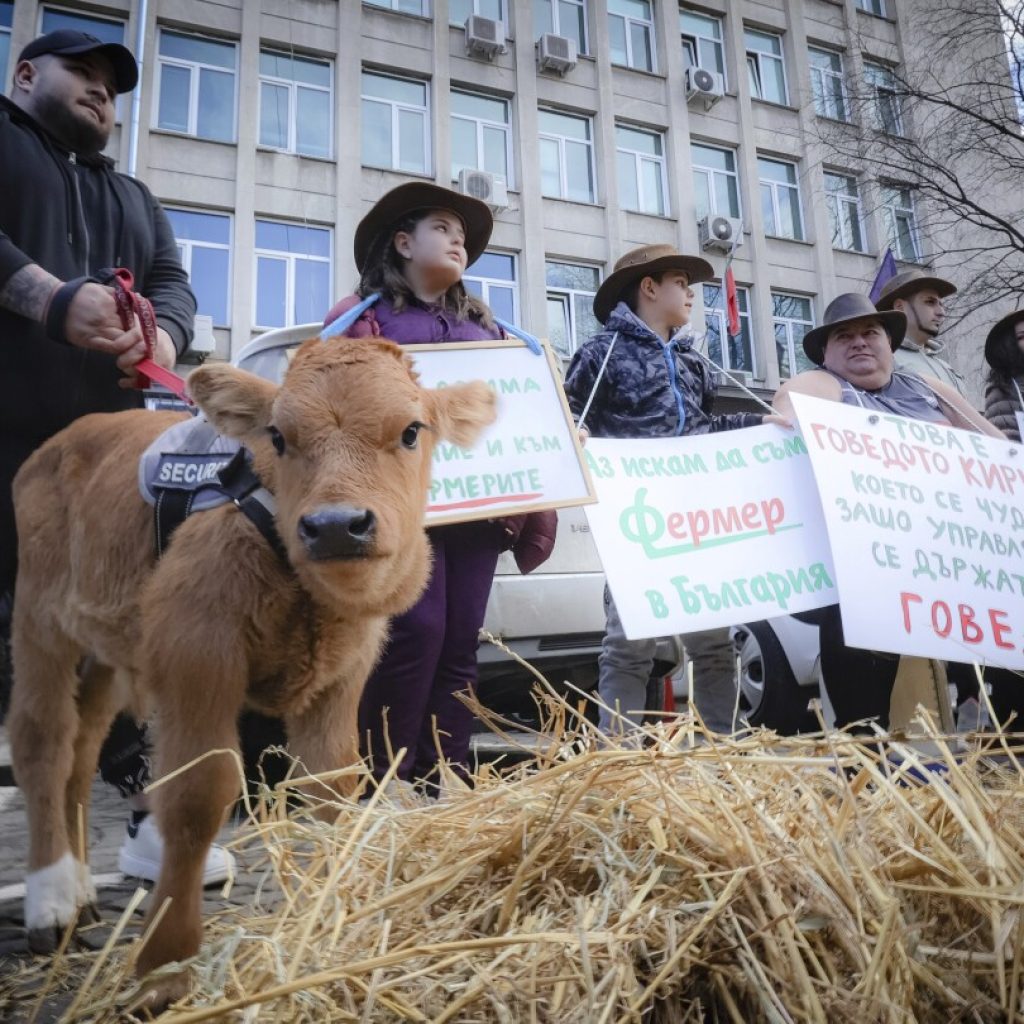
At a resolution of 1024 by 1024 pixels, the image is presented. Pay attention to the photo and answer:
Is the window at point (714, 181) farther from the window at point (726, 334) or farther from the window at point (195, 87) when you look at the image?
the window at point (195, 87)

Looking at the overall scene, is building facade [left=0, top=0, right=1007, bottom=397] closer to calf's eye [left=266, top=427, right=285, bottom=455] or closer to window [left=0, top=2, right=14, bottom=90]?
window [left=0, top=2, right=14, bottom=90]

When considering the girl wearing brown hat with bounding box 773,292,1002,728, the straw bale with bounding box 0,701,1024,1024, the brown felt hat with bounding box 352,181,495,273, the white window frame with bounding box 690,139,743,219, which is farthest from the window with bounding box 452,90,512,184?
the straw bale with bounding box 0,701,1024,1024

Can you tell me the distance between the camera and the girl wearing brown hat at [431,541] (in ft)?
9.74

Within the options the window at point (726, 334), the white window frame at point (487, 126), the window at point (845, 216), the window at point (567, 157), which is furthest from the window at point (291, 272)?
the window at point (845, 216)

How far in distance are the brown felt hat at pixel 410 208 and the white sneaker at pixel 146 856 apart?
2.30m

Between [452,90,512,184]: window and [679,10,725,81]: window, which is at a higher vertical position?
[679,10,725,81]: window

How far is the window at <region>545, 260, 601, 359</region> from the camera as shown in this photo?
731 inches

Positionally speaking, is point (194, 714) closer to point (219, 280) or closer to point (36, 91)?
point (36, 91)

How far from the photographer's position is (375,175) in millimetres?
17078

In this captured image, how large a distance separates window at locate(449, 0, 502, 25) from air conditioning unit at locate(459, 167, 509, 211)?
161 inches

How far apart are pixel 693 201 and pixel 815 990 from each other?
2063 centimetres

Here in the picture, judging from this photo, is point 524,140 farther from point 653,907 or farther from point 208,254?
point 653,907

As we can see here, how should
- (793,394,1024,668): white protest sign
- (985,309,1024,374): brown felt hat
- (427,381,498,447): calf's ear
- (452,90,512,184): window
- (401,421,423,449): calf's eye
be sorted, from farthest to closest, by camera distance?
(452,90,512,184): window, (985,309,1024,374): brown felt hat, (793,394,1024,668): white protest sign, (427,381,498,447): calf's ear, (401,421,423,449): calf's eye

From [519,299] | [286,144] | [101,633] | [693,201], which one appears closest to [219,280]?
[286,144]
